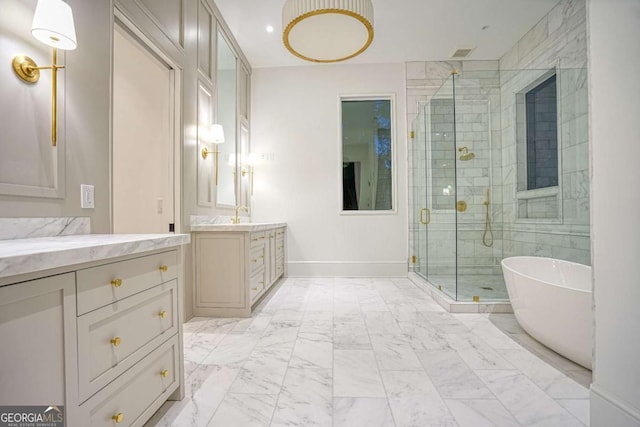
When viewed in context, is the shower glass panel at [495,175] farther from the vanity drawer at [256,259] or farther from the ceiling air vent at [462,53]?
the vanity drawer at [256,259]

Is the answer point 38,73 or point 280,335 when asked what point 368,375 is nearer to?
point 280,335

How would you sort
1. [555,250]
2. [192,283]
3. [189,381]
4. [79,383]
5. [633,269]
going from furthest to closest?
[555,250] < [192,283] < [189,381] < [633,269] < [79,383]

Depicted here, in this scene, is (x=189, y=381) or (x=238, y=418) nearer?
(x=238, y=418)

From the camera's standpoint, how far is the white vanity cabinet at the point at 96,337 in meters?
0.69

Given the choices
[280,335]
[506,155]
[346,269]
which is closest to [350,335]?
[280,335]

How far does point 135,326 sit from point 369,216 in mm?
3602

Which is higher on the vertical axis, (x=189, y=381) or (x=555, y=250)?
(x=555, y=250)

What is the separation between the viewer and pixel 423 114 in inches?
159

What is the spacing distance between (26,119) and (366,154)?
12.4 ft

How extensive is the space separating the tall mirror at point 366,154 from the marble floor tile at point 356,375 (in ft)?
8.85

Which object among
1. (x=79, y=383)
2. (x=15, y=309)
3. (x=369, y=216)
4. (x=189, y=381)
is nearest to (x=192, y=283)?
(x=189, y=381)

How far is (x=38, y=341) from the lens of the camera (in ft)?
2.37

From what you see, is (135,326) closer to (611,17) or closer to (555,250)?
(611,17)

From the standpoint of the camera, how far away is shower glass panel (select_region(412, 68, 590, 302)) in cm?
283
